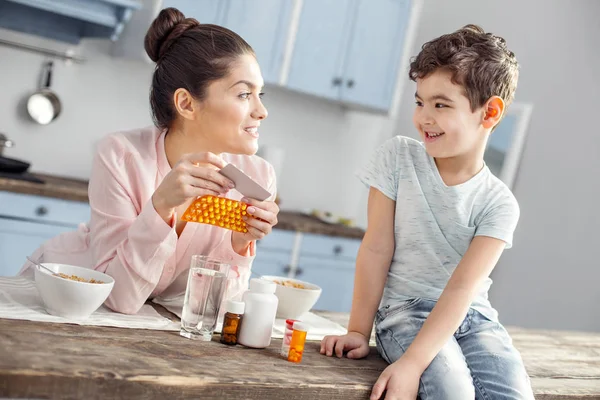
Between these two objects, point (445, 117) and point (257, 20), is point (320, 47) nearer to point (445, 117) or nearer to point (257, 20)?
point (257, 20)

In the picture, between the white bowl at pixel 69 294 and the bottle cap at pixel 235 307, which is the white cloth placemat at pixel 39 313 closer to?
the white bowl at pixel 69 294

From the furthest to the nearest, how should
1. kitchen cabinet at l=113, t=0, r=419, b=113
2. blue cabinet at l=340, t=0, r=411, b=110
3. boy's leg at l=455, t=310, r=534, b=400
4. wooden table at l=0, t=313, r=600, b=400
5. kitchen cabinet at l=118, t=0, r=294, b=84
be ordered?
blue cabinet at l=340, t=0, r=411, b=110, kitchen cabinet at l=113, t=0, r=419, b=113, kitchen cabinet at l=118, t=0, r=294, b=84, boy's leg at l=455, t=310, r=534, b=400, wooden table at l=0, t=313, r=600, b=400

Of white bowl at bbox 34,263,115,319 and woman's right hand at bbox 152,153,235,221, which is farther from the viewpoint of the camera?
woman's right hand at bbox 152,153,235,221

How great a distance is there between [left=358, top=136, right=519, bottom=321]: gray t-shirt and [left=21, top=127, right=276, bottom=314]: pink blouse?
1.25ft

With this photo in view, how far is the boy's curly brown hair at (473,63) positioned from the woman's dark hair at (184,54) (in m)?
0.48

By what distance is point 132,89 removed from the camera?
3934 mm

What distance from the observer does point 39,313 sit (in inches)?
55.8

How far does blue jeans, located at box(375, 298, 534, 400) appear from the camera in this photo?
1.45 m

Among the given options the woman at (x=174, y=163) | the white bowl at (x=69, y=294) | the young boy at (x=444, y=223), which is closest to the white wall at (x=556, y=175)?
the young boy at (x=444, y=223)

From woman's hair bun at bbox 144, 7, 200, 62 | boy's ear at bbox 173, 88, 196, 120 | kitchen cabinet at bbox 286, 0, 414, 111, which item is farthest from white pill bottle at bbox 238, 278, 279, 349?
kitchen cabinet at bbox 286, 0, 414, 111

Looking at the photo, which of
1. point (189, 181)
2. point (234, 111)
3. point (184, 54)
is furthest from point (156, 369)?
point (184, 54)

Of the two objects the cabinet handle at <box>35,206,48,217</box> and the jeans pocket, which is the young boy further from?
the cabinet handle at <box>35,206,48,217</box>

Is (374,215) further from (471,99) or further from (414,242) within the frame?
(471,99)

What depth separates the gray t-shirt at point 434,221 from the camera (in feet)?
5.57
